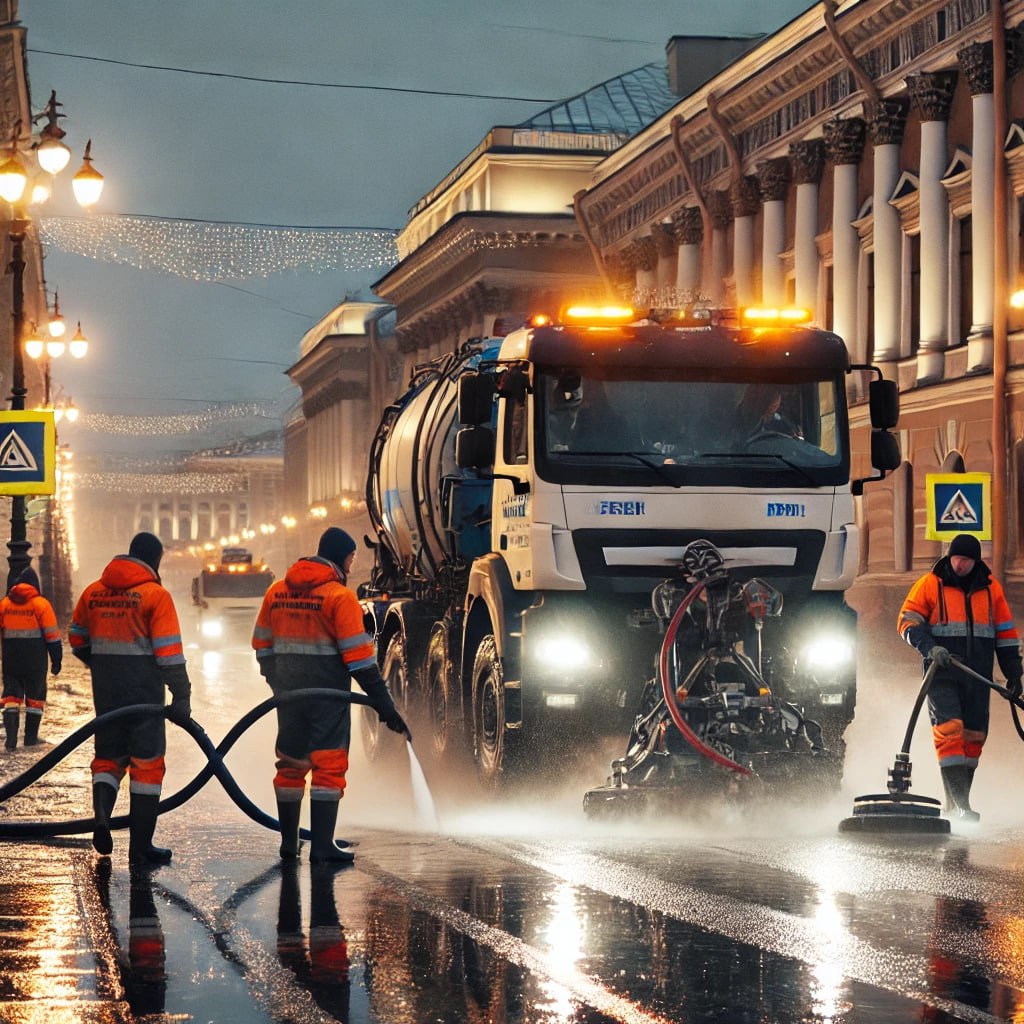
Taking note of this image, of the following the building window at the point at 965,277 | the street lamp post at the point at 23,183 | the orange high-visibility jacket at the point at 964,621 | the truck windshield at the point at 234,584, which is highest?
the building window at the point at 965,277

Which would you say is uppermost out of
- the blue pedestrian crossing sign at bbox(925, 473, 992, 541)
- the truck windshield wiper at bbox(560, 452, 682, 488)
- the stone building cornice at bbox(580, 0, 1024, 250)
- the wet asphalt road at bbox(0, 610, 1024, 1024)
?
A: the stone building cornice at bbox(580, 0, 1024, 250)

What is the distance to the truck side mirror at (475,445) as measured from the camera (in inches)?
551

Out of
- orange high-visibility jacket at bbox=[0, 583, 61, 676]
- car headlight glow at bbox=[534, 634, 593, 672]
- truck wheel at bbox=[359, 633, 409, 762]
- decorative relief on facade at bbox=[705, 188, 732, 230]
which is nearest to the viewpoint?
car headlight glow at bbox=[534, 634, 593, 672]

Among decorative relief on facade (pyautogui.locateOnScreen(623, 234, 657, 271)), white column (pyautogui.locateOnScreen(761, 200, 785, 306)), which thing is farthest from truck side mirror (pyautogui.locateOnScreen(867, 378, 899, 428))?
decorative relief on facade (pyautogui.locateOnScreen(623, 234, 657, 271))

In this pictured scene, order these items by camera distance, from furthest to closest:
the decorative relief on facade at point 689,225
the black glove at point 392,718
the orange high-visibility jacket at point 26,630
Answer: the decorative relief on facade at point 689,225 → the orange high-visibility jacket at point 26,630 → the black glove at point 392,718

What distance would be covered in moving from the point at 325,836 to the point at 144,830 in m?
0.96

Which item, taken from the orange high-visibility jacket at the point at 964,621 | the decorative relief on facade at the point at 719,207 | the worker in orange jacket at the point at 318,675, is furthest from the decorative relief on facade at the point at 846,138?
the worker in orange jacket at the point at 318,675

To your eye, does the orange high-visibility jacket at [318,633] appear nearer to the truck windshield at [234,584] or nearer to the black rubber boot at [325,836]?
the black rubber boot at [325,836]

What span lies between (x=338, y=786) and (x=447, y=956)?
11.1 feet

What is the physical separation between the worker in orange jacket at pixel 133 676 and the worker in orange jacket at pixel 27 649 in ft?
27.7

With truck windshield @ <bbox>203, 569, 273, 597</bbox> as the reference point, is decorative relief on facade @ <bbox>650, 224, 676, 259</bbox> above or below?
above

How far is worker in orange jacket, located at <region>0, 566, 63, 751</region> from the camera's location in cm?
2036

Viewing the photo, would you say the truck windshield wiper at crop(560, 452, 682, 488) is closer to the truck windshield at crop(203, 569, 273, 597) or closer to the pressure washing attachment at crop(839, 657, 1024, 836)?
the pressure washing attachment at crop(839, 657, 1024, 836)

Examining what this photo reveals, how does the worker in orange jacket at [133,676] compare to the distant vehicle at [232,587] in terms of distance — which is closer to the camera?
the worker in orange jacket at [133,676]
